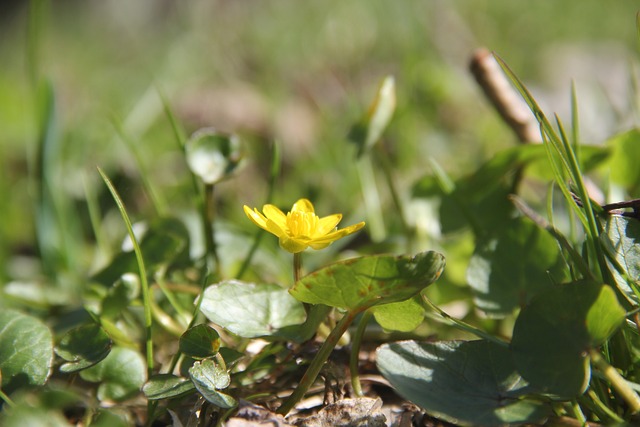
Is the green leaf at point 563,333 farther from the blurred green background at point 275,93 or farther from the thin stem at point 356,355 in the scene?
the blurred green background at point 275,93

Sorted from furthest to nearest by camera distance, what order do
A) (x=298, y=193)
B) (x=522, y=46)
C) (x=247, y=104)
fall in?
Result: (x=522, y=46) → (x=247, y=104) → (x=298, y=193)

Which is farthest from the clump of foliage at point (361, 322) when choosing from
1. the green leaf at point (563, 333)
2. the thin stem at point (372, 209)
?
the thin stem at point (372, 209)

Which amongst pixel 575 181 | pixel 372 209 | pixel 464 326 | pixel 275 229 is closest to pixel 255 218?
pixel 275 229

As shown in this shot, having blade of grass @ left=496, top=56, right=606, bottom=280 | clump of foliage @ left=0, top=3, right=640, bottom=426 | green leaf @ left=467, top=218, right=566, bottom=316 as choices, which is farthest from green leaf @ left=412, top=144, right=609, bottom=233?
blade of grass @ left=496, top=56, right=606, bottom=280

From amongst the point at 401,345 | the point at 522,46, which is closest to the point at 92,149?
the point at 401,345

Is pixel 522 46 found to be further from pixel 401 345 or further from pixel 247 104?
pixel 401 345

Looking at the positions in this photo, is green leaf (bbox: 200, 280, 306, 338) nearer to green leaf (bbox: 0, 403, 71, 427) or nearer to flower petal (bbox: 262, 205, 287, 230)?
flower petal (bbox: 262, 205, 287, 230)
